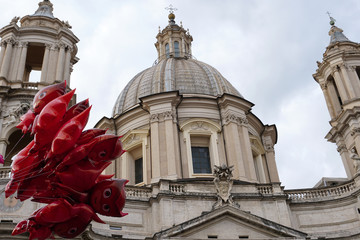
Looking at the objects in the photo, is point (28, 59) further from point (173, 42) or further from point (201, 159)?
point (173, 42)

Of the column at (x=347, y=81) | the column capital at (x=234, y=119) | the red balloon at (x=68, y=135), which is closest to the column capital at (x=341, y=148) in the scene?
the column at (x=347, y=81)

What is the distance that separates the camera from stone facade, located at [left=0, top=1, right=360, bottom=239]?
20203 mm

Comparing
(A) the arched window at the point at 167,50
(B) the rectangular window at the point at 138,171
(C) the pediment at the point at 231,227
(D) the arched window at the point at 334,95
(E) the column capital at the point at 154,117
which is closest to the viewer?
(C) the pediment at the point at 231,227

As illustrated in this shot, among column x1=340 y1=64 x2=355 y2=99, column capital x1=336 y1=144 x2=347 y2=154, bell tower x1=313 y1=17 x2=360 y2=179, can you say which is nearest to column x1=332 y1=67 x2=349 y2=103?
bell tower x1=313 y1=17 x2=360 y2=179

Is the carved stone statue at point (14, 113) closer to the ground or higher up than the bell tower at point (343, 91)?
closer to the ground

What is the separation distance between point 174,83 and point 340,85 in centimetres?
1163

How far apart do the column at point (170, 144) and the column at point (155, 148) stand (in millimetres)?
594

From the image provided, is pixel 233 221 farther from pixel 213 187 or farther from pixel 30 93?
pixel 30 93

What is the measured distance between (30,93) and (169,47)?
62.8 feet

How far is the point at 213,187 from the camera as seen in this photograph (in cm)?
2250

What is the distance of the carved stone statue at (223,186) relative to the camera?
68.9 feet

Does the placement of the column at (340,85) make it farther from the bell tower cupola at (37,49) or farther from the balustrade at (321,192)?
the bell tower cupola at (37,49)

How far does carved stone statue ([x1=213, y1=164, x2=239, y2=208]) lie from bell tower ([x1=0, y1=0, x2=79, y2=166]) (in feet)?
33.6

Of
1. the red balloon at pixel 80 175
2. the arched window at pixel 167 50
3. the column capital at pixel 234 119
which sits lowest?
the red balloon at pixel 80 175
